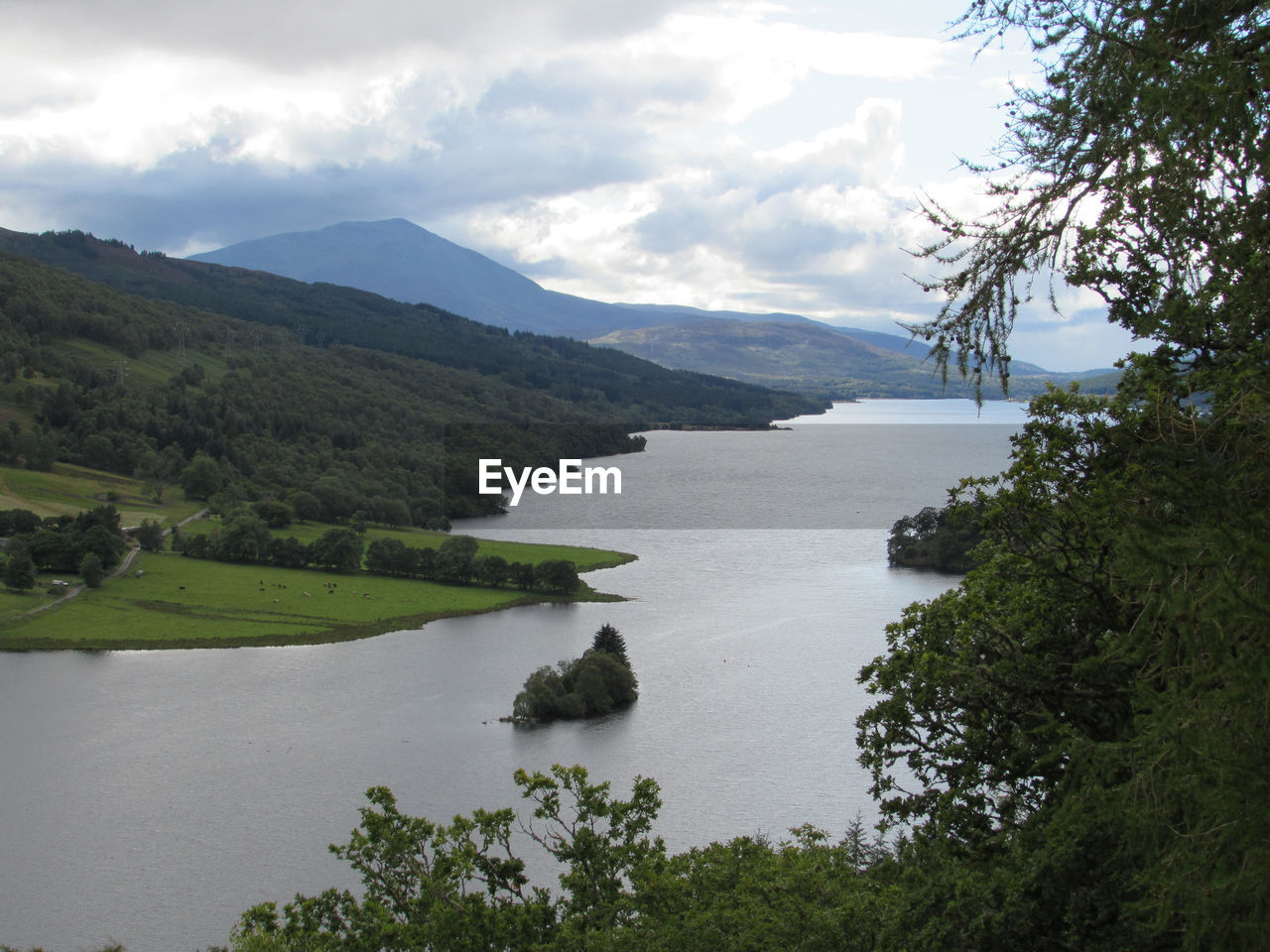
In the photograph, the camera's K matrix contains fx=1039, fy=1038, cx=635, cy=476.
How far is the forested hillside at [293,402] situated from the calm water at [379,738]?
90.3 feet

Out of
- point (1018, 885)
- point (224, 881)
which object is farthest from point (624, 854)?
point (224, 881)

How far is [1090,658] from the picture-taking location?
621cm

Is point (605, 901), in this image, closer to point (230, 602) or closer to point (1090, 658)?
point (1090, 658)

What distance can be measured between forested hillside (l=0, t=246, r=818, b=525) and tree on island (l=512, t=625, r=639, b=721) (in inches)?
1389

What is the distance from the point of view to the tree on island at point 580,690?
3058 centimetres

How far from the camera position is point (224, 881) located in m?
20.8

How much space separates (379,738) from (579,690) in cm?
590

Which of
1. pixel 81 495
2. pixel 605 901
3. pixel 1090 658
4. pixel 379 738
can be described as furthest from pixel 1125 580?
pixel 81 495

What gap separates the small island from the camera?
30562 mm

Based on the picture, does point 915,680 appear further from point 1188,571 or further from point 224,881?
point 224,881

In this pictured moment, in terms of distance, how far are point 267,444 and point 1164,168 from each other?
82.0m

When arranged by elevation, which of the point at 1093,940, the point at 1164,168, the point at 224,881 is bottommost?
the point at 224,881

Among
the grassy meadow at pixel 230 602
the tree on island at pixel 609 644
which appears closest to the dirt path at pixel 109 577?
the grassy meadow at pixel 230 602

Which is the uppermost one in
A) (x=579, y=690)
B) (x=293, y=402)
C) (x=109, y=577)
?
(x=293, y=402)
